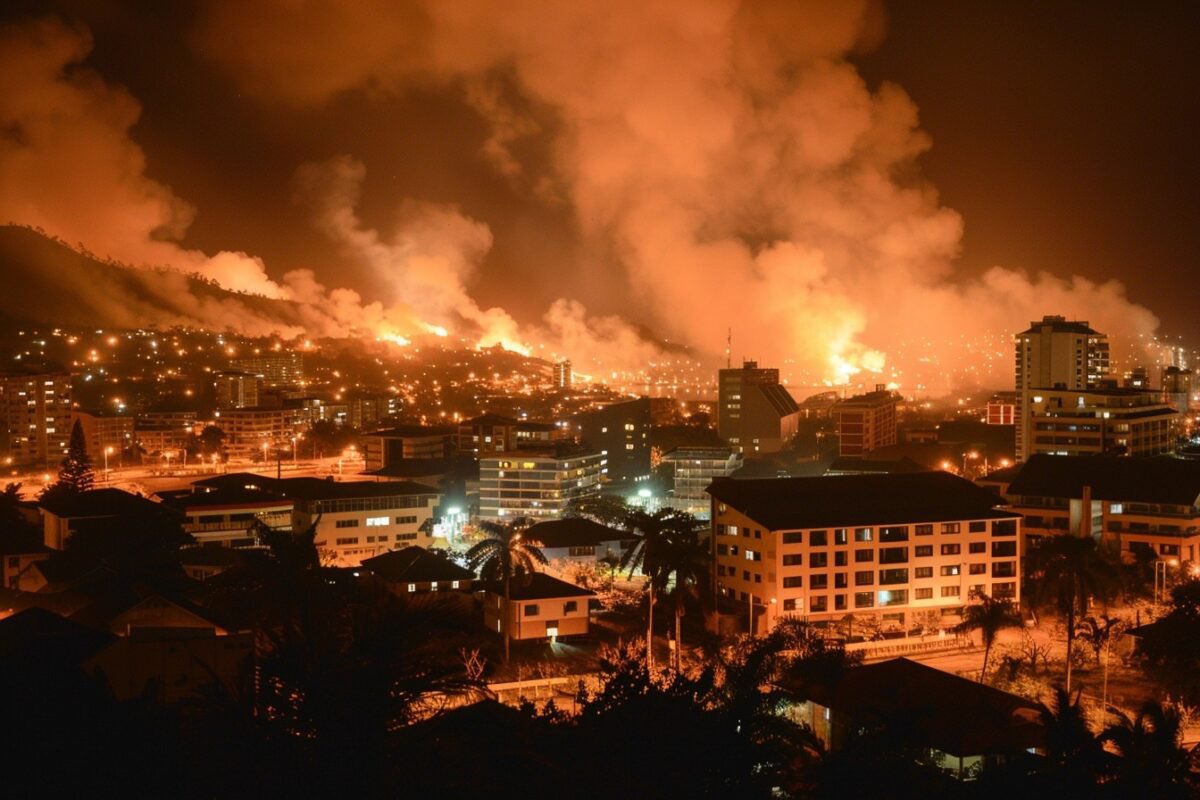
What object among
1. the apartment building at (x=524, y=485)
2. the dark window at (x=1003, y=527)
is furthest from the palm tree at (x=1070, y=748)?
the apartment building at (x=524, y=485)

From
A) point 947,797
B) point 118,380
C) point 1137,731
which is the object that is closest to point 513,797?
point 947,797

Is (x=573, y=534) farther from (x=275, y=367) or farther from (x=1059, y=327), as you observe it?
(x=275, y=367)

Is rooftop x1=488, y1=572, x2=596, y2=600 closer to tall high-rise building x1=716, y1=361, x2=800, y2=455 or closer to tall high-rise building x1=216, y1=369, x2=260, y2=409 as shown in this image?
tall high-rise building x1=716, y1=361, x2=800, y2=455

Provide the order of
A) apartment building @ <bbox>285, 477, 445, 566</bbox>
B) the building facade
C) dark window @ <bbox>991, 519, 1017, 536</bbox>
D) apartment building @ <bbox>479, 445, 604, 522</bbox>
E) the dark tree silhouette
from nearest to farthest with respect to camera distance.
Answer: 1. dark window @ <bbox>991, 519, 1017, 536</bbox>
2. apartment building @ <bbox>285, 477, 445, 566</bbox>
3. apartment building @ <bbox>479, 445, 604, 522</bbox>
4. the dark tree silhouette
5. the building facade

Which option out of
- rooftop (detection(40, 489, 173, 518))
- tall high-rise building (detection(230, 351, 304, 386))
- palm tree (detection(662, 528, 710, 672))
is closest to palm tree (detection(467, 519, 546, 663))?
palm tree (detection(662, 528, 710, 672))

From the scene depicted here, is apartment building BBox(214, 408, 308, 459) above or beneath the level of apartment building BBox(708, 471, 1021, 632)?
above

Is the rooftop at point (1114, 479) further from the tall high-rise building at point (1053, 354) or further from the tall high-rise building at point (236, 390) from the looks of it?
the tall high-rise building at point (236, 390)
